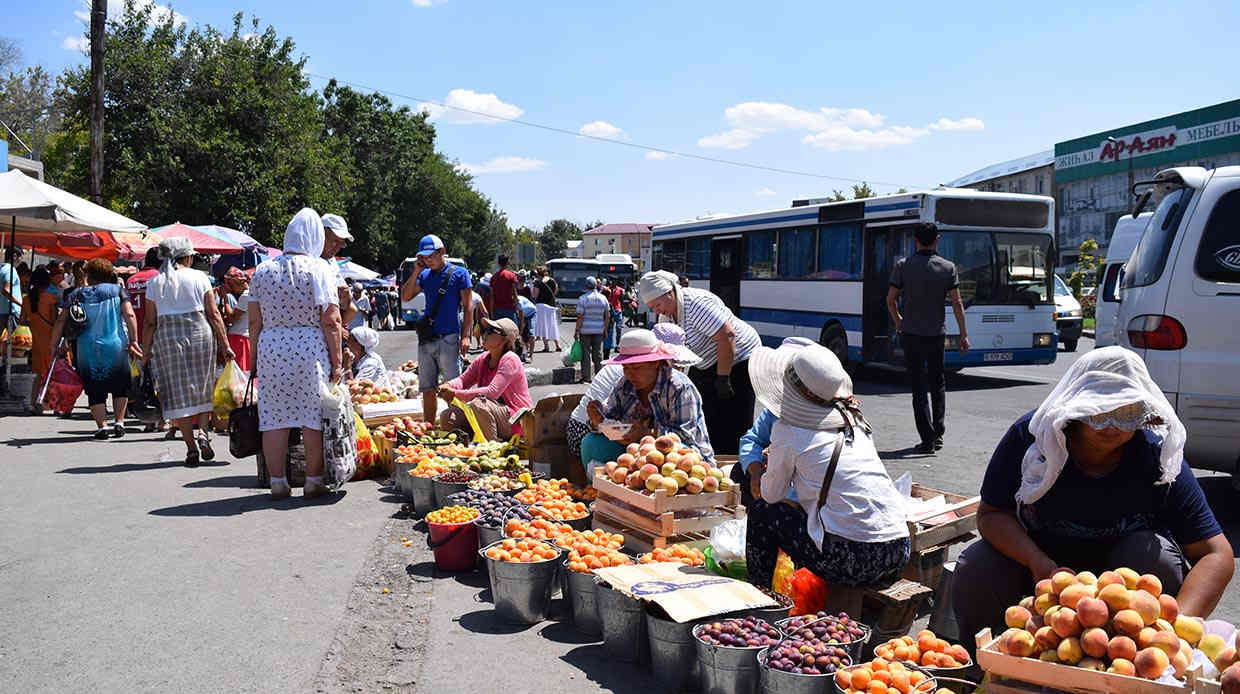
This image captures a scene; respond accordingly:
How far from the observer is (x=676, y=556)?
5.11 meters

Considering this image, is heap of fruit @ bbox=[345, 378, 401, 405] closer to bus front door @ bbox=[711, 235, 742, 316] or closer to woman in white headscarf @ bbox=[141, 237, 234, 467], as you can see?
woman in white headscarf @ bbox=[141, 237, 234, 467]

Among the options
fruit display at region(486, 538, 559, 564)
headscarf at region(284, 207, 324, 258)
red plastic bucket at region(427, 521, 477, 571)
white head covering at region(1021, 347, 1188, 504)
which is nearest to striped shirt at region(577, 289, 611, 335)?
headscarf at region(284, 207, 324, 258)

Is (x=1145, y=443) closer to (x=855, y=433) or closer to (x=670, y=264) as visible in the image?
(x=855, y=433)

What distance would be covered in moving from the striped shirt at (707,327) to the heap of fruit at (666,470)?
140cm

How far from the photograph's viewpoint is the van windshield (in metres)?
6.59

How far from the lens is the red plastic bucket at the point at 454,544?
18.9 feet

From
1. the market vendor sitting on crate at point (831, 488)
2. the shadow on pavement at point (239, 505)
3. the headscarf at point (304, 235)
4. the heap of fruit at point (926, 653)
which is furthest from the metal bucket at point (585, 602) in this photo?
the headscarf at point (304, 235)

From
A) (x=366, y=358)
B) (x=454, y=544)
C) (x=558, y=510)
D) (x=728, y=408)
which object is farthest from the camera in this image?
(x=366, y=358)

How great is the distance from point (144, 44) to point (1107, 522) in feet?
105

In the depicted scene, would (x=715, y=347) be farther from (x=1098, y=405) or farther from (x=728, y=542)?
(x=1098, y=405)

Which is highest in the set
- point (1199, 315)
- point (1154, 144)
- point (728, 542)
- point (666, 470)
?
point (1154, 144)

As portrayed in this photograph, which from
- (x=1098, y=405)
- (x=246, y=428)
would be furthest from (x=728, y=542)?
(x=246, y=428)

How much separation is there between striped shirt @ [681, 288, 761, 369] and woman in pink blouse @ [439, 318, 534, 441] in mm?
1763

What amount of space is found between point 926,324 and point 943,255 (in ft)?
20.1
